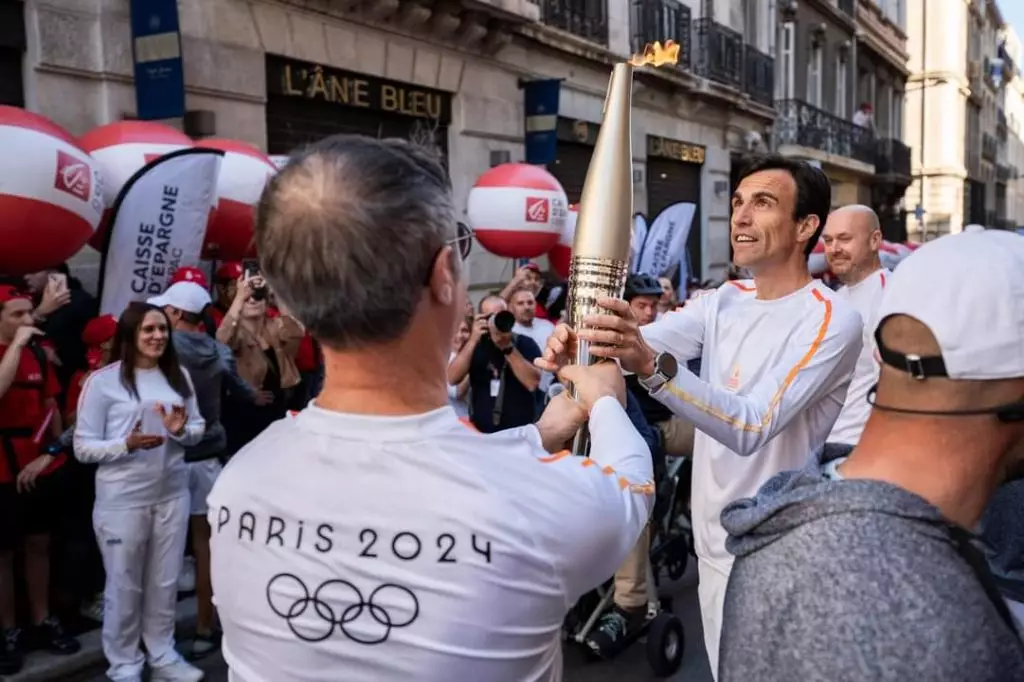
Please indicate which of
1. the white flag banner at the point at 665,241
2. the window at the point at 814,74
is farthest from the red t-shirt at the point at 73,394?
the window at the point at 814,74

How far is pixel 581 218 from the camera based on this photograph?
1.99m

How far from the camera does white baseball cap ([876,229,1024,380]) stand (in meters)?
1.24

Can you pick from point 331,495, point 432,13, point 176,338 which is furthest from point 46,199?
point 432,13

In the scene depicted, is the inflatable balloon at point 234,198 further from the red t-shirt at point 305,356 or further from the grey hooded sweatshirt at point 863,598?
the grey hooded sweatshirt at point 863,598

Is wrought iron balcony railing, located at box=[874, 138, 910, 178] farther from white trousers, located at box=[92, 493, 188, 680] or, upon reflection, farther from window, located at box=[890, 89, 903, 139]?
white trousers, located at box=[92, 493, 188, 680]

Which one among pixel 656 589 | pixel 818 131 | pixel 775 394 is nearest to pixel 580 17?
pixel 656 589

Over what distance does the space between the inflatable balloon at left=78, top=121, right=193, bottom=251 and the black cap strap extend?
194 inches

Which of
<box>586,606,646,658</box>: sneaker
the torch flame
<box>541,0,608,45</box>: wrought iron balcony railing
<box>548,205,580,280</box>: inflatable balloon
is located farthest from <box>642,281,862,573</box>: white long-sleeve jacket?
<box>541,0,608,45</box>: wrought iron balcony railing

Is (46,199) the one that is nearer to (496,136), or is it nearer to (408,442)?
(408,442)

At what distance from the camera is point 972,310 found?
1.24 metres

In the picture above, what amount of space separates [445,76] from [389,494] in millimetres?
10294

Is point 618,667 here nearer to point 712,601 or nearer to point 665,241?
point 712,601

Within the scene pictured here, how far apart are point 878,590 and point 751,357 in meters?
1.68

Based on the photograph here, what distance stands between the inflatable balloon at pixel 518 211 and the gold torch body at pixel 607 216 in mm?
6338
